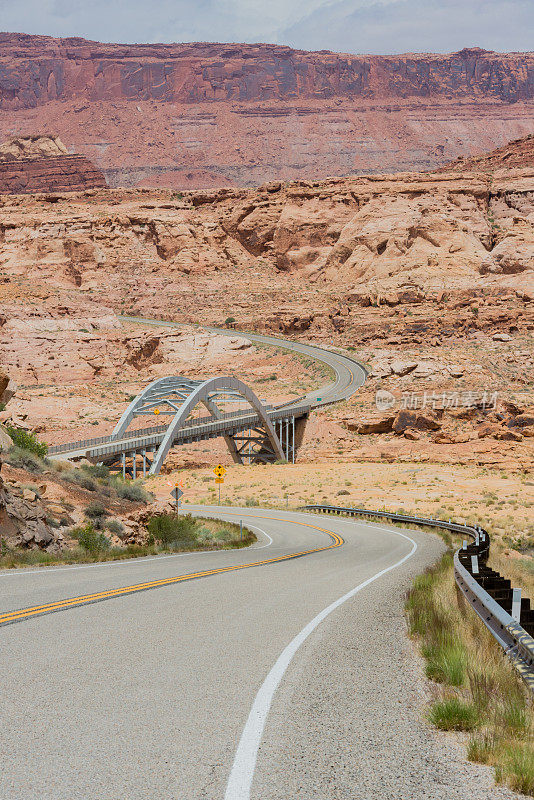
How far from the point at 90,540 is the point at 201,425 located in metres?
42.0

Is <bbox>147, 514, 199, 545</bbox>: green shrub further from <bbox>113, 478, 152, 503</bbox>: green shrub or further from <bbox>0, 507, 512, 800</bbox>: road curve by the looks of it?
<bbox>0, 507, 512, 800</bbox>: road curve

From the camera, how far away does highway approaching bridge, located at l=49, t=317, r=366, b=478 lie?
5259 centimetres

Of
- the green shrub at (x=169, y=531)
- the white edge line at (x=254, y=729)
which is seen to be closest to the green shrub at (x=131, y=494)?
the green shrub at (x=169, y=531)

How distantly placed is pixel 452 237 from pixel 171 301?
39506 mm

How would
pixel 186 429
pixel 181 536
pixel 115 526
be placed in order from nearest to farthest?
pixel 115 526 → pixel 181 536 → pixel 186 429

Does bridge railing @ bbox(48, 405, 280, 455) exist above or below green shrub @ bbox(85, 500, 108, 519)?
below

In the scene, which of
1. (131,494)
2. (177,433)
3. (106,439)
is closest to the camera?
(131,494)

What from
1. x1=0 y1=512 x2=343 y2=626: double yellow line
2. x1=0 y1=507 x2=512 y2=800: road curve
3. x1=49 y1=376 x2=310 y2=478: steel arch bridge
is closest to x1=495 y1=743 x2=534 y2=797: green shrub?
x1=0 y1=507 x2=512 y2=800: road curve

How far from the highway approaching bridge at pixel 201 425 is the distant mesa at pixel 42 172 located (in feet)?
420

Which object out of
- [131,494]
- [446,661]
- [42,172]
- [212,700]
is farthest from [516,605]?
[42,172]

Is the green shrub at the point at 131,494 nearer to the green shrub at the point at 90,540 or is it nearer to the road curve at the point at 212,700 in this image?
the green shrub at the point at 90,540

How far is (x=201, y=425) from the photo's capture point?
61.2m

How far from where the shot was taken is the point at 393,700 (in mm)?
6129

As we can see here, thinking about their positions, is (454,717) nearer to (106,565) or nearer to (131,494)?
(106,565)
